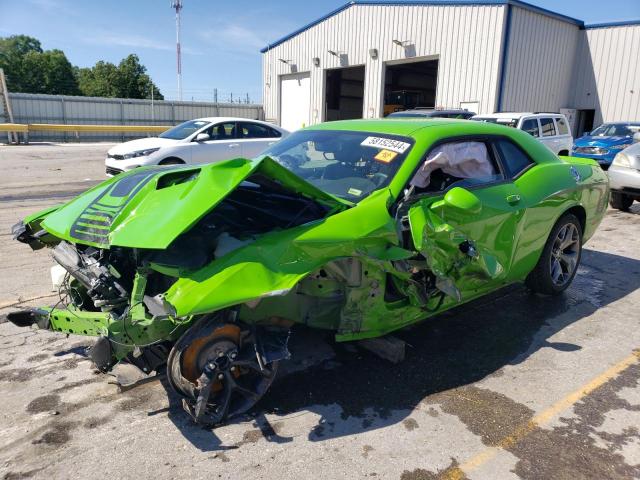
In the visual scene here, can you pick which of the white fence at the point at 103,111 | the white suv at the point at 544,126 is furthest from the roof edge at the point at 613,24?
the white fence at the point at 103,111

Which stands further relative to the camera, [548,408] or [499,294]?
[499,294]

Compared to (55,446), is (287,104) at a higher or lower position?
higher

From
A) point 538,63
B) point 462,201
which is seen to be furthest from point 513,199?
point 538,63

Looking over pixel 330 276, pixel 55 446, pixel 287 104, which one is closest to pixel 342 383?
pixel 330 276

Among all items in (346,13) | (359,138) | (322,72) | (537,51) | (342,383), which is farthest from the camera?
(322,72)

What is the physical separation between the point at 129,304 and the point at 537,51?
2082 cm

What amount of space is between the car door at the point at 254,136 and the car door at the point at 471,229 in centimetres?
811

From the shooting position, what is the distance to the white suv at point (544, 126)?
40.6 ft

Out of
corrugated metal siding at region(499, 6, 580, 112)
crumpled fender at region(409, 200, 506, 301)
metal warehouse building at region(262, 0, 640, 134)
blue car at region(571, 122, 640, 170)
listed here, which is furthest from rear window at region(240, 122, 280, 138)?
corrugated metal siding at region(499, 6, 580, 112)

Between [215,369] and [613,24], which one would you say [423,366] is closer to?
[215,369]

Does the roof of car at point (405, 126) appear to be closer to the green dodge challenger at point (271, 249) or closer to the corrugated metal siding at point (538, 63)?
the green dodge challenger at point (271, 249)

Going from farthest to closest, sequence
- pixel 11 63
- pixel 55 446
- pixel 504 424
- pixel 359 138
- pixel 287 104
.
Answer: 1. pixel 11 63
2. pixel 287 104
3. pixel 359 138
4. pixel 504 424
5. pixel 55 446

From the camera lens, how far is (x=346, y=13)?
23.8m

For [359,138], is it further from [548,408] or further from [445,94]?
[445,94]
